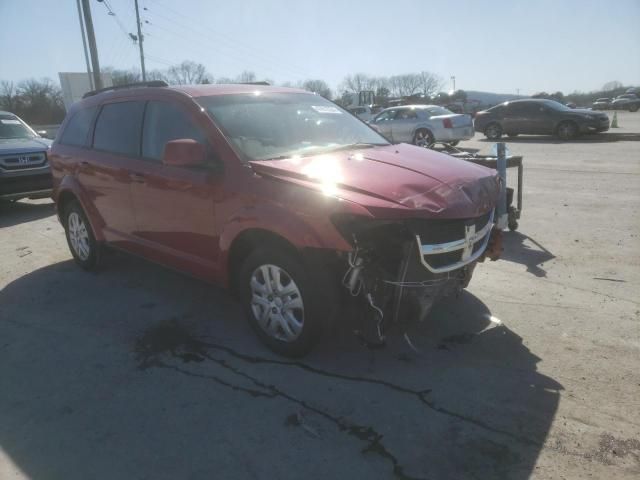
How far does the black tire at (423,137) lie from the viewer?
16516 mm

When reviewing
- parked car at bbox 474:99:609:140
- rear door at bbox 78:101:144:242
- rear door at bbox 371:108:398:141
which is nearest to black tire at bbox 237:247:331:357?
rear door at bbox 78:101:144:242

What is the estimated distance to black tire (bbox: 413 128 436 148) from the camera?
16516mm

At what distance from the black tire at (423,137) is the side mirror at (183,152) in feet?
45.6

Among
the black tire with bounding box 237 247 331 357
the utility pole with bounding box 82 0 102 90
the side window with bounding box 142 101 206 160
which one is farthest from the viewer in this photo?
the utility pole with bounding box 82 0 102 90

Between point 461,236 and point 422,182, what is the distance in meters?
0.42

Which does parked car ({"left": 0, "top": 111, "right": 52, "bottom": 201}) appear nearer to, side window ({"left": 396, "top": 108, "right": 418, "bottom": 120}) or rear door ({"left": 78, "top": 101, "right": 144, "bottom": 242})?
rear door ({"left": 78, "top": 101, "right": 144, "bottom": 242})

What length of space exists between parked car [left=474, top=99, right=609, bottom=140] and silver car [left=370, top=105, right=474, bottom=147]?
424cm

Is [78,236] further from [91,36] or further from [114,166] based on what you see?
[91,36]

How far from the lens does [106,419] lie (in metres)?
2.83

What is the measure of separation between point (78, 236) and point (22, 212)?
4.68 meters

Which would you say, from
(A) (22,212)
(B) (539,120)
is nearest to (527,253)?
(A) (22,212)

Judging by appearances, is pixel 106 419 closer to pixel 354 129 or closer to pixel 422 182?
pixel 422 182

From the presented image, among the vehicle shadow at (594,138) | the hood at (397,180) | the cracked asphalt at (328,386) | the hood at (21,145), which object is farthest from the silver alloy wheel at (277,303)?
the vehicle shadow at (594,138)

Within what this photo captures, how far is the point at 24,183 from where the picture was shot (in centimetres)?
863
